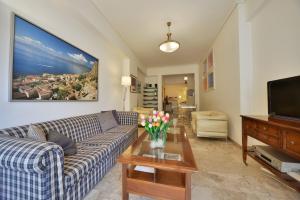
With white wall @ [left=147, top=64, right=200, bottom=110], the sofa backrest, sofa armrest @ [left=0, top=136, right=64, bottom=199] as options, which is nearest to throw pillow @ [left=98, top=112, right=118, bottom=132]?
the sofa backrest

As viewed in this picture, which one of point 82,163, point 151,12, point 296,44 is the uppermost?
point 151,12

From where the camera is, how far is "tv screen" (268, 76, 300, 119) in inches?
56.7

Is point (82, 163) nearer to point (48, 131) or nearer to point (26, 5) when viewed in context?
point (48, 131)

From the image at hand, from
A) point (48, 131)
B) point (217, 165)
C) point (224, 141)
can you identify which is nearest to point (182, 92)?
point (224, 141)

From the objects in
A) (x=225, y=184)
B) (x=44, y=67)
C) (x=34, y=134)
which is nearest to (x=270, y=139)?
(x=225, y=184)

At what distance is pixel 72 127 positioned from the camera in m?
2.01

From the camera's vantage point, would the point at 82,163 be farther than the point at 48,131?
No

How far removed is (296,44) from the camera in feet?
5.96

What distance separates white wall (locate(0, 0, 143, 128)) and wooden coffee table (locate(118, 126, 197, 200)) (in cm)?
127

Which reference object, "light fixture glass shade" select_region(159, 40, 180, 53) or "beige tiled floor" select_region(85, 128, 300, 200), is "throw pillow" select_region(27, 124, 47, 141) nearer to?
"beige tiled floor" select_region(85, 128, 300, 200)

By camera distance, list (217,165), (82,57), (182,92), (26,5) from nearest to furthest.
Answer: (26,5) → (217,165) → (82,57) → (182,92)

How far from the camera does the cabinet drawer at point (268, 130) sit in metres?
1.51

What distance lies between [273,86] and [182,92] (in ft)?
31.5

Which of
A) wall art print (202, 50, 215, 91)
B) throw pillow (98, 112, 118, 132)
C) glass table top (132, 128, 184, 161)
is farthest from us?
wall art print (202, 50, 215, 91)
